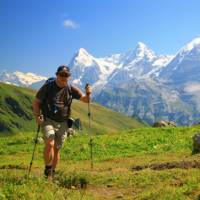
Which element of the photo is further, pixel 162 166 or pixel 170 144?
pixel 170 144

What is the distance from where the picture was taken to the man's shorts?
1450cm

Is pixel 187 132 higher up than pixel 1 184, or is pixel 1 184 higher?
pixel 187 132

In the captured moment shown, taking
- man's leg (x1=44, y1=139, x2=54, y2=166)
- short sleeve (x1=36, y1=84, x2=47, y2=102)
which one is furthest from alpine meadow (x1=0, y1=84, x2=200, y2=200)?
short sleeve (x1=36, y1=84, x2=47, y2=102)

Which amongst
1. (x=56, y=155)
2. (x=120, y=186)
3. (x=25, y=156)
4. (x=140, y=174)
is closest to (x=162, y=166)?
(x=140, y=174)

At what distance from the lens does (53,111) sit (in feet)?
48.5

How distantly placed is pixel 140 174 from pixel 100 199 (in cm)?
356

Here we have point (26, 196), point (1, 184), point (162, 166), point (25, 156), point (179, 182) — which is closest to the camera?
point (26, 196)

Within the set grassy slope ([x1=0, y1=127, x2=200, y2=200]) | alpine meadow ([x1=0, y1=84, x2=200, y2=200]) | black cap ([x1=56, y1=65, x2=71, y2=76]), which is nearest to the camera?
grassy slope ([x1=0, y1=127, x2=200, y2=200])

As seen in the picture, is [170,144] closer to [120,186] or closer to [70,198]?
[120,186]

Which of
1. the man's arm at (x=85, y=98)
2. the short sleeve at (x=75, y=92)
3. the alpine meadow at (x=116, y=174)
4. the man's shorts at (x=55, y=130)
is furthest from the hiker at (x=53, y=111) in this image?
the man's arm at (x=85, y=98)

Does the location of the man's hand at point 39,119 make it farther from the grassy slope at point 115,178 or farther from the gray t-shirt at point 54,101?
the grassy slope at point 115,178

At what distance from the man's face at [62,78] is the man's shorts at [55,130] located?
1316mm

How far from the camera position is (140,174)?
16.0 metres

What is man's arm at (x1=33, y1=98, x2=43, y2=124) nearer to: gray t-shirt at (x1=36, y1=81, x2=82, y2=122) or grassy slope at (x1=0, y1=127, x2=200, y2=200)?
gray t-shirt at (x1=36, y1=81, x2=82, y2=122)
